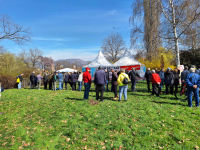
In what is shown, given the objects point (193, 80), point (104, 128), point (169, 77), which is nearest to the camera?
point (104, 128)

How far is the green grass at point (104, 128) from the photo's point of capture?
3818mm

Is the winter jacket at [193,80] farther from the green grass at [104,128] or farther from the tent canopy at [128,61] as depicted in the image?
the tent canopy at [128,61]

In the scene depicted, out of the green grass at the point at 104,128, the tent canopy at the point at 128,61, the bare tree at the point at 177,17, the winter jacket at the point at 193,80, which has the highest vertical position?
the bare tree at the point at 177,17

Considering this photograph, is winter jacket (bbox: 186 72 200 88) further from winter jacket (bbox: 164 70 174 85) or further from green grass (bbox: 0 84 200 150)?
winter jacket (bbox: 164 70 174 85)

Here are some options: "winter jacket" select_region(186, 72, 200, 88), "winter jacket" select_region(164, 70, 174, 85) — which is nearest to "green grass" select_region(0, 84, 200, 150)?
"winter jacket" select_region(186, 72, 200, 88)

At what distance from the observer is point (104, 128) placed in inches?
182

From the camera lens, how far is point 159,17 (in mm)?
14750

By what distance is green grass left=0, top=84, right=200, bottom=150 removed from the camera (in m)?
3.82

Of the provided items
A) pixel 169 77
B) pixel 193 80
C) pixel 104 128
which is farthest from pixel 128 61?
pixel 104 128

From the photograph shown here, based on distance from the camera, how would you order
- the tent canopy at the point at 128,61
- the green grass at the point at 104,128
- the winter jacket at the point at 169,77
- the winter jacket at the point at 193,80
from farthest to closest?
the tent canopy at the point at 128,61
the winter jacket at the point at 169,77
the winter jacket at the point at 193,80
the green grass at the point at 104,128

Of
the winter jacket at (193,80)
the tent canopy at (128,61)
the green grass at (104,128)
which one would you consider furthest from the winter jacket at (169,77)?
the tent canopy at (128,61)

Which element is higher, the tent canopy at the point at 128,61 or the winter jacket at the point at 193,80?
the tent canopy at the point at 128,61

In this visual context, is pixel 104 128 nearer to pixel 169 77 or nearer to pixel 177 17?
pixel 169 77

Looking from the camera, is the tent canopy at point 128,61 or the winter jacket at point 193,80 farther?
the tent canopy at point 128,61
